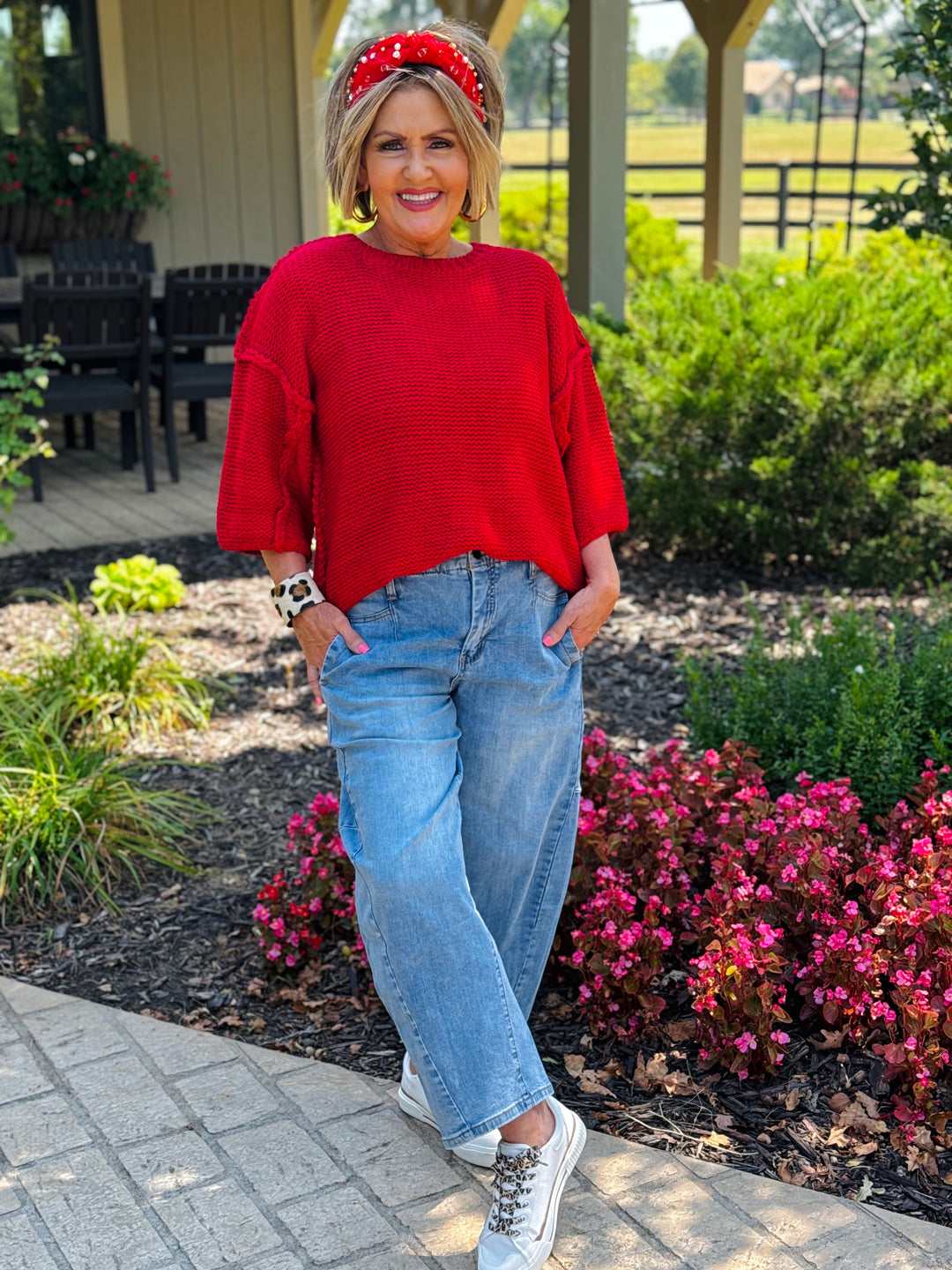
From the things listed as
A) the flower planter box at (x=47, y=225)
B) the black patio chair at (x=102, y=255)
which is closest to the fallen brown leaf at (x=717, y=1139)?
the black patio chair at (x=102, y=255)

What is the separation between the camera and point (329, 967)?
2963 millimetres

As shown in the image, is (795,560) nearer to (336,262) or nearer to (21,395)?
(21,395)

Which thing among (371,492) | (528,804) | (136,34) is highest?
(136,34)

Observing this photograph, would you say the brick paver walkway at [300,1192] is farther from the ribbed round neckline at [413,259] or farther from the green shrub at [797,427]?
the green shrub at [797,427]

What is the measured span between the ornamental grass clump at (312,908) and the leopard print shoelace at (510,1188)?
79cm

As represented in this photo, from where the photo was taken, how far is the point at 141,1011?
2.85 meters

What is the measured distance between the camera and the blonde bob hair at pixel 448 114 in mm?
1992

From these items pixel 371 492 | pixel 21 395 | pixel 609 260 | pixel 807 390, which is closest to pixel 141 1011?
pixel 371 492

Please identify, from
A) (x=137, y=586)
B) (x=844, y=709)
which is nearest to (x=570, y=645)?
(x=844, y=709)

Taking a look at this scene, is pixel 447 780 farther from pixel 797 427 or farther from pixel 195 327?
pixel 195 327

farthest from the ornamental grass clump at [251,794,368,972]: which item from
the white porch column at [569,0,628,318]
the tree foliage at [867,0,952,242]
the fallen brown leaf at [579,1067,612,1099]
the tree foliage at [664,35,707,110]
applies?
the tree foliage at [664,35,707,110]

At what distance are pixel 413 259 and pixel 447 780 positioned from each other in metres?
0.78

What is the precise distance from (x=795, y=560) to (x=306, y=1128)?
12.4 ft

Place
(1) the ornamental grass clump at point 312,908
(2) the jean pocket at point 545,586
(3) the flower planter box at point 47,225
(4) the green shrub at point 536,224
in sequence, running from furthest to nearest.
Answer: (4) the green shrub at point 536,224, (3) the flower planter box at point 47,225, (1) the ornamental grass clump at point 312,908, (2) the jean pocket at point 545,586
